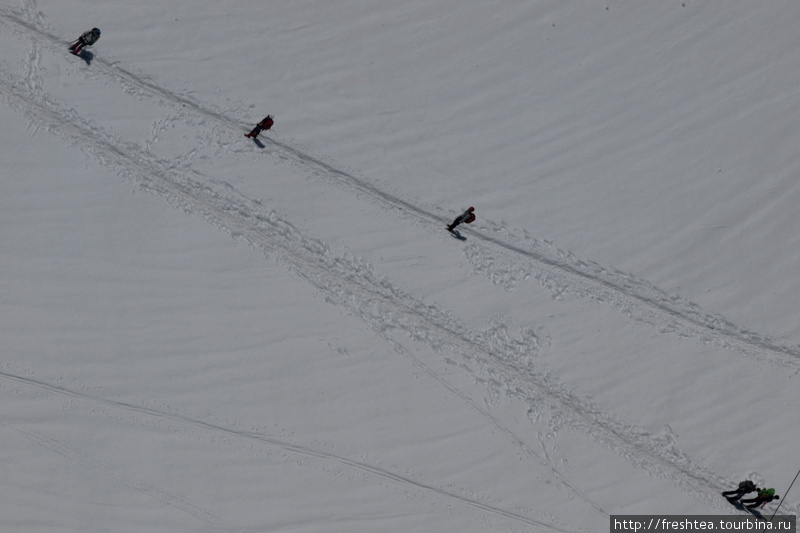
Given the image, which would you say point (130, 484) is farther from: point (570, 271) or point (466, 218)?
point (570, 271)

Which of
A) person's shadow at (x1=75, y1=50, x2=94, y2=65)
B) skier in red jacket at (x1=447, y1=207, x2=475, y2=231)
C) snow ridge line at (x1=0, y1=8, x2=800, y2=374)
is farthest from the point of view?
person's shadow at (x1=75, y1=50, x2=94, y2=65)

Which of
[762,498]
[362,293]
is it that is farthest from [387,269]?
[762,498]

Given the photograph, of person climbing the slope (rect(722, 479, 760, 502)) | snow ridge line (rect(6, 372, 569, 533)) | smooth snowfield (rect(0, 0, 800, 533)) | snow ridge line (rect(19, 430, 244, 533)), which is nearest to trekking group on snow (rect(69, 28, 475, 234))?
smooth snowfield (rect(0, 0, 800, 533))

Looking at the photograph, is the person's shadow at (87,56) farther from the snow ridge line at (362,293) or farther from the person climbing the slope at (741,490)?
the person climbing the slope at (741,490)

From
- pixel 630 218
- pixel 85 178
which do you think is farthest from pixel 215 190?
pixel 630 218

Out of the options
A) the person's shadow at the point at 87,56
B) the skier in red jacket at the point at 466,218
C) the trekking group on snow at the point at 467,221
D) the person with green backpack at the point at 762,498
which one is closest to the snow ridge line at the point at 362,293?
the trekking group on snow at the point at 467,221

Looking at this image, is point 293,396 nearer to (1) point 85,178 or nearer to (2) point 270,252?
(2) point 270,252

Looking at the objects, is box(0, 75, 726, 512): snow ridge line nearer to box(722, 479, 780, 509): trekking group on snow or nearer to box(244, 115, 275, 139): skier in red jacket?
box(722, 479, 780, 509): trekking group on snow
